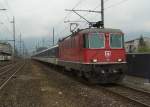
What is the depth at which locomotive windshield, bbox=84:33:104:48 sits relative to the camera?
687 inches

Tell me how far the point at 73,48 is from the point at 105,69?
406cm

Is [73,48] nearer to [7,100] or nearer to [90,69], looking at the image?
[90,69]

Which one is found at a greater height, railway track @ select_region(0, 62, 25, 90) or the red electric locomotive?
the red electric locomotive

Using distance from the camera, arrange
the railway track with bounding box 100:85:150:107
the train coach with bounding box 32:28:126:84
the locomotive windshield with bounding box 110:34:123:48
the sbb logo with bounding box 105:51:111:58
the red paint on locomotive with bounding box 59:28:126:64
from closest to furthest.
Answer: the railway track with bounding box 100:85:150:107
the train coach with bounding box 32:28:126:84
the red paint on locomotive with bounding box 59:28:126:64
the sbb logo with bounding box 105:51:111:58
the locomotive windshield with bounding box 110:34:123:48

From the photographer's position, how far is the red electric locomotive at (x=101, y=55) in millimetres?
16984

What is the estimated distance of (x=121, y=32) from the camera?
59.3 ft

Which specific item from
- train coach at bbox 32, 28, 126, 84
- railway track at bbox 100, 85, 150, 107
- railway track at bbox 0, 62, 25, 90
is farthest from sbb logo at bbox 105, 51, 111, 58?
railway track at bbox 0, 62, 25, 90

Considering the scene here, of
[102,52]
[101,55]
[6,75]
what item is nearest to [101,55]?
[101,55]

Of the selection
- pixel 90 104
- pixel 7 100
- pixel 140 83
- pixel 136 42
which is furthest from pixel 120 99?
pixel 136 42

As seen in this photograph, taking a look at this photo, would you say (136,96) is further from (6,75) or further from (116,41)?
(6,75)

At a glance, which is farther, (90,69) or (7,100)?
(90,69)

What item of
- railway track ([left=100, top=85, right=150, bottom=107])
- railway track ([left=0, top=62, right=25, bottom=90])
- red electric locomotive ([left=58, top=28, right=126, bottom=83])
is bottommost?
railway track ([left=100, top=85, right=150, bottom=107])

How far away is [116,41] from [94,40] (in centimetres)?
127

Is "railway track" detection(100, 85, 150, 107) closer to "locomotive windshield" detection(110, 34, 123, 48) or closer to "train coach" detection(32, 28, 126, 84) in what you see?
"train coach" detection(32, 28, 126, 84)
